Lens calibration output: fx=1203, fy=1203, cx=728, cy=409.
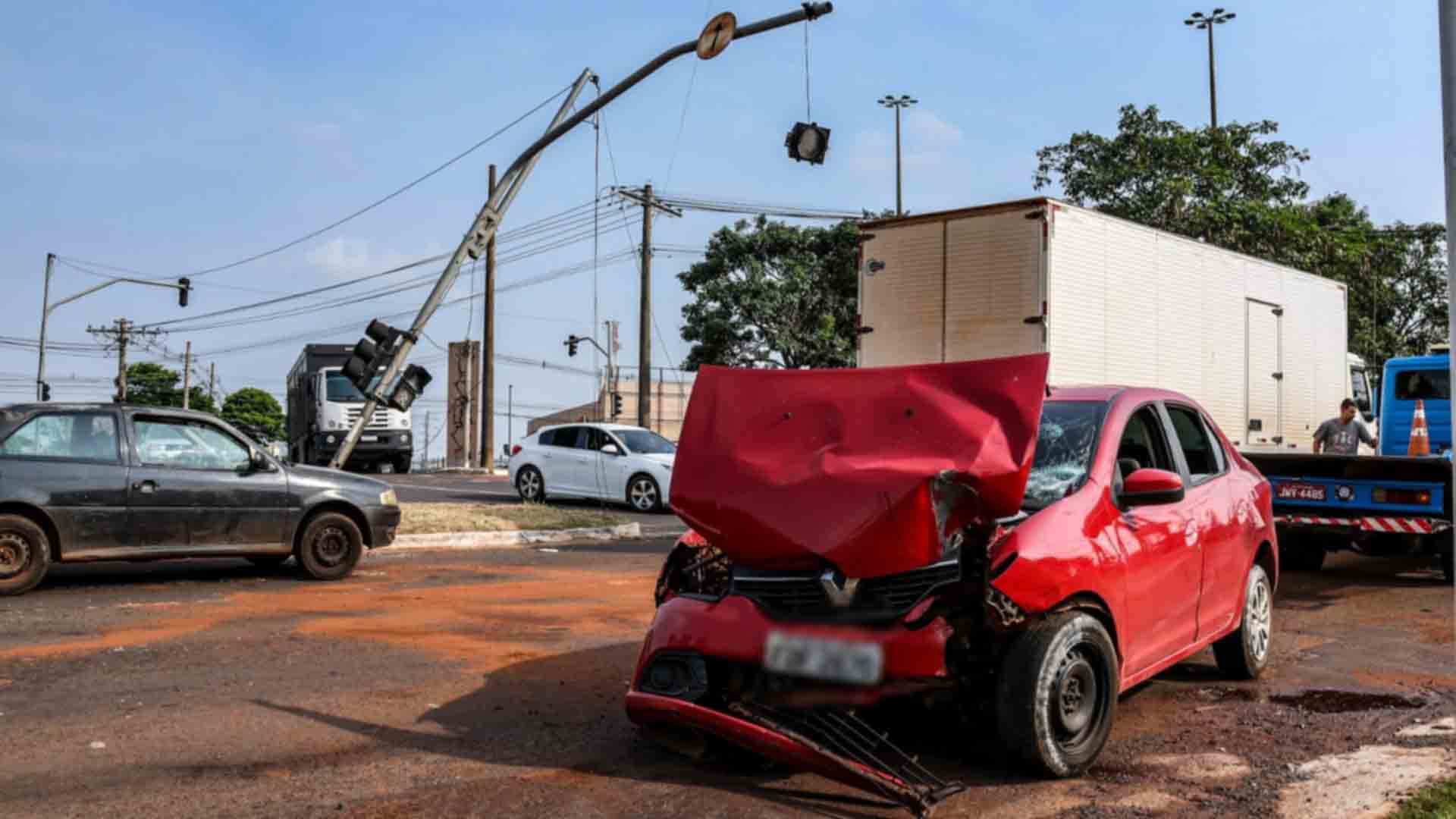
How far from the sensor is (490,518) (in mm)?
16188

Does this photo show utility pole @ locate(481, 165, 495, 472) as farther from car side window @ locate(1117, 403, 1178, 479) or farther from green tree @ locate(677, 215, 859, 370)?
car side window @ locate(1117, 403, 1178, 479)

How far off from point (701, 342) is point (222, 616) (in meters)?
30.1

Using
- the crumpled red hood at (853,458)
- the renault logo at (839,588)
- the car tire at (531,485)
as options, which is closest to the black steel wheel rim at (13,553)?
the crumpled red hood at (853,458)

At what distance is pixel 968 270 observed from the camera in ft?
42.1

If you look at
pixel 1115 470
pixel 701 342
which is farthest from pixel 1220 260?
pixel 701 342

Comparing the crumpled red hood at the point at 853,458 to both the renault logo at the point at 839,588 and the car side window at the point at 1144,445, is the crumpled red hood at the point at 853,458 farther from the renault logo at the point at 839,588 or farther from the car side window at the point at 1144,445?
the car side window at the point at 1144,445

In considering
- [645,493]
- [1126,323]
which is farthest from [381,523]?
[645,493]

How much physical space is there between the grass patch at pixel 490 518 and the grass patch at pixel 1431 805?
11.8 metres

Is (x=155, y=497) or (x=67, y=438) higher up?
(x=67, y=438)

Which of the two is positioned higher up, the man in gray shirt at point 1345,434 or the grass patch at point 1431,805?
the man in gray shirt at point 1345,434

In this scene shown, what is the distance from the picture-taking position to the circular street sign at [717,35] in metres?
13.4

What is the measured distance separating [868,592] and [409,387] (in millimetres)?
12200

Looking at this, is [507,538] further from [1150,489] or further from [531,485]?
[1150,489]

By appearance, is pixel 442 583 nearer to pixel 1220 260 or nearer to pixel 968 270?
pixel 968 270
